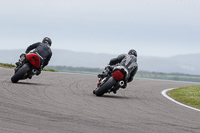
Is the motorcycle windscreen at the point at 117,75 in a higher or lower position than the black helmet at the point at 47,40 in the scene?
lower

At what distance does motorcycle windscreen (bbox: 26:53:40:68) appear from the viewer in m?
16.2

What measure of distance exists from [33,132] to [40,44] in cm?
1060

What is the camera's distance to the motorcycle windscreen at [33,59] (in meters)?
16.2

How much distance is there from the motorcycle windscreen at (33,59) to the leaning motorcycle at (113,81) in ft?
10.6

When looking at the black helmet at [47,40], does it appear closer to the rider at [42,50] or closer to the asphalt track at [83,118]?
the rider at [42,50]

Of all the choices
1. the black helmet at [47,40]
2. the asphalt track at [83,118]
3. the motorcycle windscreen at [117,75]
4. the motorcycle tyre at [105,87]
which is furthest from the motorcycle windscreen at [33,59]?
the asphalt track at [83,118]

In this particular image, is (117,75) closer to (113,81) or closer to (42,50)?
(113,81)

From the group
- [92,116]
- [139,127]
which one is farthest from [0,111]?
[139,127]

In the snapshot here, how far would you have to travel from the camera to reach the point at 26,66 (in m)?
16.0

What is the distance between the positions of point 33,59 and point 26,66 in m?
0.42

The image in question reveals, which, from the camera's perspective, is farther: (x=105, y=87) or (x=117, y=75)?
(x=117, y=75)

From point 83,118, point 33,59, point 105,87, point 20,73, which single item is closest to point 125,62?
point 105,87

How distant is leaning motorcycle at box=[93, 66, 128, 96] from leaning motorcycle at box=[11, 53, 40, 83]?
321 centimetres

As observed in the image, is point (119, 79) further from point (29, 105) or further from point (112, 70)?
point (29, 105)
